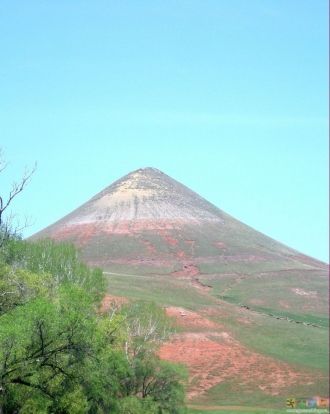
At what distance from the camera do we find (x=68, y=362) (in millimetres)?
25531

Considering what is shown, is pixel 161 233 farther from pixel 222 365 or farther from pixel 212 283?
pixel 222 365

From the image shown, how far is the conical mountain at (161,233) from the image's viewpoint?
404ft

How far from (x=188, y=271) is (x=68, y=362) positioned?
299ft

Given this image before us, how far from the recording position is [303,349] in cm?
6862

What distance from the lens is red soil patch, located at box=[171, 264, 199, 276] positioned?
114162 millimetres

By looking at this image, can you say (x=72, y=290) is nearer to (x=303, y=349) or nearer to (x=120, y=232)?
(x=303, y=349)

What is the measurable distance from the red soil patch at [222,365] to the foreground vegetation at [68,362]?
1390 centimetres

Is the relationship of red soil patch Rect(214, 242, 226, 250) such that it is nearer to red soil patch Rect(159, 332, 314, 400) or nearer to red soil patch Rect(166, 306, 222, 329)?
red soil patch Rect(166, 306, 222, 329)

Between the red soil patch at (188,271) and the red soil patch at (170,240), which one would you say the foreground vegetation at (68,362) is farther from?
the red soil patch at (170,240)

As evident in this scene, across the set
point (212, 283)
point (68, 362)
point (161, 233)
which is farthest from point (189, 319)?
point (161, 233)

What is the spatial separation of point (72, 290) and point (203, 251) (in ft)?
327

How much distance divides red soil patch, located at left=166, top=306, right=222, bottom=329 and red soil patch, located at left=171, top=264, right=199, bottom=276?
3863cm

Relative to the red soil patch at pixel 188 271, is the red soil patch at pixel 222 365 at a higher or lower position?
lower

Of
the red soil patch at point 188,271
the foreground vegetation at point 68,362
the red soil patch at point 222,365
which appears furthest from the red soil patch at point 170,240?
the foreground vegetation at point 68,362
